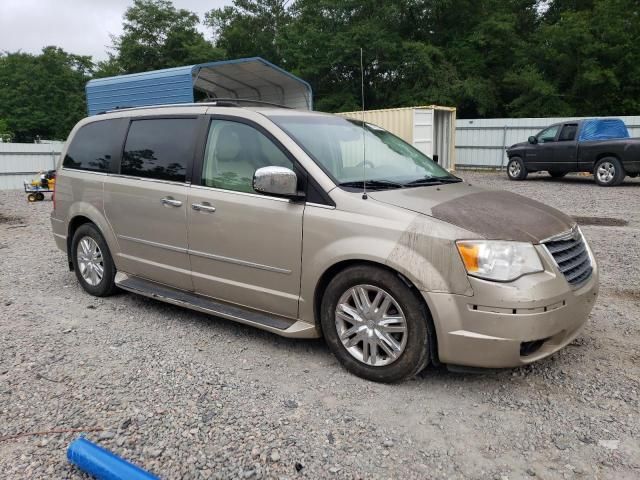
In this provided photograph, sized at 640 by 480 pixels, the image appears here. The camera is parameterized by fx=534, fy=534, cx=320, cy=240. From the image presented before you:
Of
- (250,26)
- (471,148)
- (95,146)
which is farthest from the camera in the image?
(250,26)

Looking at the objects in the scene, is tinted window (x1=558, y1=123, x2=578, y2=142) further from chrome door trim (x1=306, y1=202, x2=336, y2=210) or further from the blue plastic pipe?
the blue plastic pipe

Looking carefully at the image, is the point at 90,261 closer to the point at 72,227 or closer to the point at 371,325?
the point at 72,227

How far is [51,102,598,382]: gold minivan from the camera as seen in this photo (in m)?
3.04

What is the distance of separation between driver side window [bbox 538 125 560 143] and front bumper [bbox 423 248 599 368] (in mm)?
13692

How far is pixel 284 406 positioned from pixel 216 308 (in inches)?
48.1

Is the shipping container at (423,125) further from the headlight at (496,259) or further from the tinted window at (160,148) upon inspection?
the headlight at (496,259)

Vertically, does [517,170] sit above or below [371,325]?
above

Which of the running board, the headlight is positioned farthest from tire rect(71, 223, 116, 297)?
the headlight

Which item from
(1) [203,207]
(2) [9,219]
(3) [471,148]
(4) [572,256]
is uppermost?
(3) [471,148]

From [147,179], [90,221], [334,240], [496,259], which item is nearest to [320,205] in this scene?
[334,240]

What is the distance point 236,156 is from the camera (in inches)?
160

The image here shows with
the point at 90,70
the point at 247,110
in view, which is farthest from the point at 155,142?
the point at 90,70

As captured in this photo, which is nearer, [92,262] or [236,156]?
[236,156]

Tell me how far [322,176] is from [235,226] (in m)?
0.77
